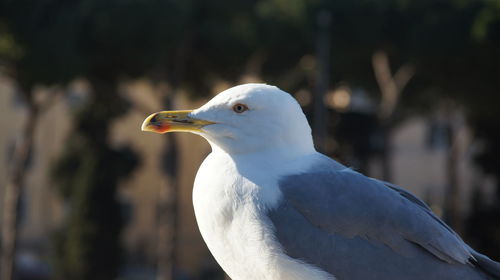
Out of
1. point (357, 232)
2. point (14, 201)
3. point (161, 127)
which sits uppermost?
point (161, 127)

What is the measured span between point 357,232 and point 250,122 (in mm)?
442

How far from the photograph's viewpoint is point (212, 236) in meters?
2.36

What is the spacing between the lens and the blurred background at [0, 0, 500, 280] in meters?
12.5

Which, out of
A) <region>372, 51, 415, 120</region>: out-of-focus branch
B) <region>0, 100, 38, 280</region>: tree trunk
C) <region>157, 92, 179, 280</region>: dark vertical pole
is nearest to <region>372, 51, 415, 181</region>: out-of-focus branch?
<region>372, 51, 415, 120</region>: out-of-focus branch

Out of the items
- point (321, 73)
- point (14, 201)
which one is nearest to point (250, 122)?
point (14, 201)

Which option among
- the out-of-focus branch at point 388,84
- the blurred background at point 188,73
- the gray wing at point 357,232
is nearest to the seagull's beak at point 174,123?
the gray wing at point 357,232

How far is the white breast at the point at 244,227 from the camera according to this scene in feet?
7.64

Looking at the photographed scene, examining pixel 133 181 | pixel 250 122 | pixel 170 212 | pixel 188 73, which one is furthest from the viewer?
pixel 133 181

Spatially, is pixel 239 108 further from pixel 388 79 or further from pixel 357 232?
pixel 388 79

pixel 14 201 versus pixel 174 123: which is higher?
pixel 174 123

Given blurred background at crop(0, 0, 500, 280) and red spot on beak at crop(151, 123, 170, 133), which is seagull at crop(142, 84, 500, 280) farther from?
blurred background at crop(0, 0, 500, 280)

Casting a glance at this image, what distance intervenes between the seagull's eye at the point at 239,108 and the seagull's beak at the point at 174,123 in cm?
8

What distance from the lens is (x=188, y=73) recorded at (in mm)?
15812

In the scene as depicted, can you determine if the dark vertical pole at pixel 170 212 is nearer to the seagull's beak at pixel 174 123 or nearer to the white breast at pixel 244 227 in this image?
the seagull's beak at pixel 174 123
